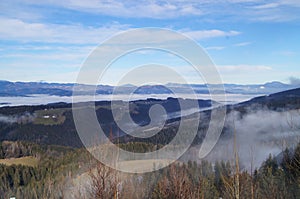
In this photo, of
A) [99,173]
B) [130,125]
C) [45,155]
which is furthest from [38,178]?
[99,173]

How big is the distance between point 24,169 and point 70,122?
68.2 meters

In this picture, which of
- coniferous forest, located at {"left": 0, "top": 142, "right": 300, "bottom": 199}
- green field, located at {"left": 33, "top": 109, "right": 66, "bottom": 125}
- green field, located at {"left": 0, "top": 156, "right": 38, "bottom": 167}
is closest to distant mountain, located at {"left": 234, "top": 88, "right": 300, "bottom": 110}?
green field, located at {"left": 33, "top": 109, "right": 66, "bottom": 125}

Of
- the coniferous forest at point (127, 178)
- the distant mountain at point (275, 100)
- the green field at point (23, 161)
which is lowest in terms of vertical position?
the green field at point (23, 161)

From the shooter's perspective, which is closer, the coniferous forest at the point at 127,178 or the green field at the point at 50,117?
the coniferous forest at the point at 127,178

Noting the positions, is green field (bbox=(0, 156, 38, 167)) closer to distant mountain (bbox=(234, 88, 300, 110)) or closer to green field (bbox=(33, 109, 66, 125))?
green field (bbox=(33, 109, 66, 125))

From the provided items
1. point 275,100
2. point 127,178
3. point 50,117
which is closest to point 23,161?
point 127,178

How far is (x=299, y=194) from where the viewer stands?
22.8 meters

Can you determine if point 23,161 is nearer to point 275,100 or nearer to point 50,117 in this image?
point 50,117

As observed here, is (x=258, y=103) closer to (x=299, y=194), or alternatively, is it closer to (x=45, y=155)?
(x=45, y=155)

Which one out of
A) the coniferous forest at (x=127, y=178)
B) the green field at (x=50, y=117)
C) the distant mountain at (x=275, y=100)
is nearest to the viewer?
the coniferous forest at (x=127, y=178)

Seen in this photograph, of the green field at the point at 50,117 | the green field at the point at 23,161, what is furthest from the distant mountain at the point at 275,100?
the green field at the point at 23,161

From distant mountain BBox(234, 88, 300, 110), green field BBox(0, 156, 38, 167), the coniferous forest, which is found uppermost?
distant mountain BBox(234, 88, 300, 110)

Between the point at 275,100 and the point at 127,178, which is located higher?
the point at 275,100

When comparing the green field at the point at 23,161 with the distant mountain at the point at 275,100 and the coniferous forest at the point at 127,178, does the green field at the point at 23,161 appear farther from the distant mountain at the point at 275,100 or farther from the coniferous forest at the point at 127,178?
the distant mountain at the point at 275,100
